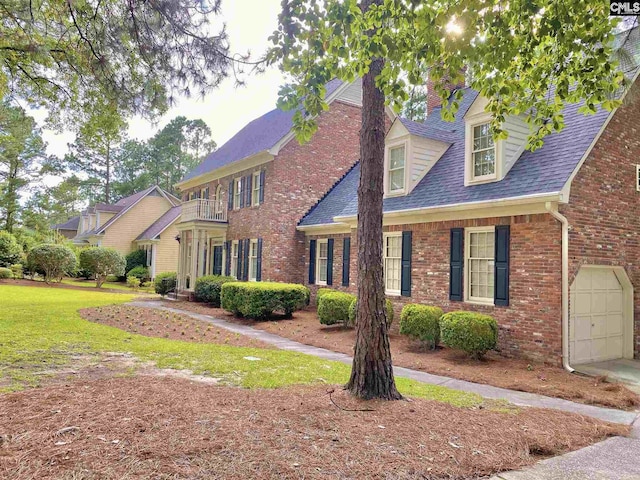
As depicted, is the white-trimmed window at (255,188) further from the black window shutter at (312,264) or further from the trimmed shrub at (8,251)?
the trimmed shrub at (8,251)

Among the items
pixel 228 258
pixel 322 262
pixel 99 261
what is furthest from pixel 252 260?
pixel 99 261

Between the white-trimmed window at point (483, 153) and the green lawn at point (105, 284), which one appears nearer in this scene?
the white-trimmed window at point (483, 153)

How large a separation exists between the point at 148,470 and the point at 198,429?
2.89 feet

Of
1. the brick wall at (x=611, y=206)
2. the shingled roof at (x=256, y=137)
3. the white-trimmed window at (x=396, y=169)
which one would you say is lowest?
the brick wall at (x=611, y=206)

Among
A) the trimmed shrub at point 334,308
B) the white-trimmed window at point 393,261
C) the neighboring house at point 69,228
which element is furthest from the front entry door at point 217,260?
the neighboring house at point 69,228

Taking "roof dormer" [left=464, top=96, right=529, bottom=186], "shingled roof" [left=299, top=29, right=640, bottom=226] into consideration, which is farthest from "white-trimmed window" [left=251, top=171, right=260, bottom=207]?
"roof dormer" [left=464, top=96, right=529, bottom=186]

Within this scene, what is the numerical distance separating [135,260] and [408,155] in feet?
83.2

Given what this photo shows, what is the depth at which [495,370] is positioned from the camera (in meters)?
8.58

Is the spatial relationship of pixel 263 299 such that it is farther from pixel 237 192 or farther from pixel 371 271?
pixel 371 271

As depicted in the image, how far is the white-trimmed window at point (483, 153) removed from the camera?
10.7m

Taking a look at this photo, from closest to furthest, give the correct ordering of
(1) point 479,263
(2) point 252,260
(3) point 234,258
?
(1) point 479,263 < (2) point 252,260 < (3) point 234,258

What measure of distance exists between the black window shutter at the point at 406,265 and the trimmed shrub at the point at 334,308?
1.43m

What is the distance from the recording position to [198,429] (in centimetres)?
421

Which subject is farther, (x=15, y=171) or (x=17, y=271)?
(x=15, y=171)
